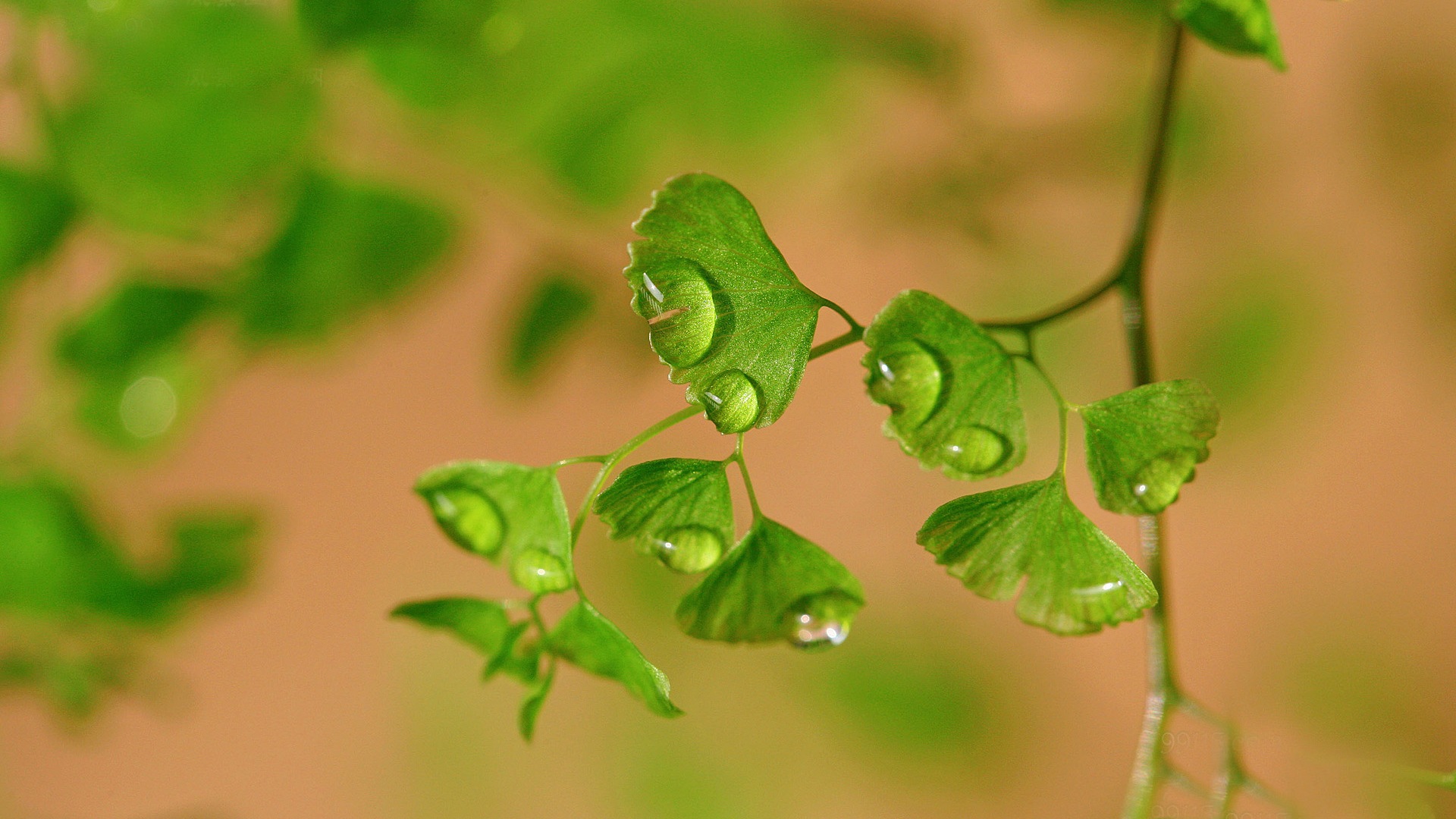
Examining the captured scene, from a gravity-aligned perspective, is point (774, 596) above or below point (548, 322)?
below

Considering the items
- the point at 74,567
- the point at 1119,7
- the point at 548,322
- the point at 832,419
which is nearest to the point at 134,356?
the point at 74,567

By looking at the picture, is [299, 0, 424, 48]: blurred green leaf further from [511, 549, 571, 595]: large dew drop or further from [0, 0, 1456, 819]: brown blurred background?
[511, 549, 571, 595]: large dew drop

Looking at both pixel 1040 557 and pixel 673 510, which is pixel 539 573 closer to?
pixel 673 510

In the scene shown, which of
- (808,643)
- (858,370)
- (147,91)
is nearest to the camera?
(808,643)

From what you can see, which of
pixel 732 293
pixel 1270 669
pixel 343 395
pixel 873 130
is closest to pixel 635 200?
pixel 873 130

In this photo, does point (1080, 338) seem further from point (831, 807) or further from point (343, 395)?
point (343, 395)

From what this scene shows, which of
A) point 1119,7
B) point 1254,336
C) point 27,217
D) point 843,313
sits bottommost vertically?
point 843,313
